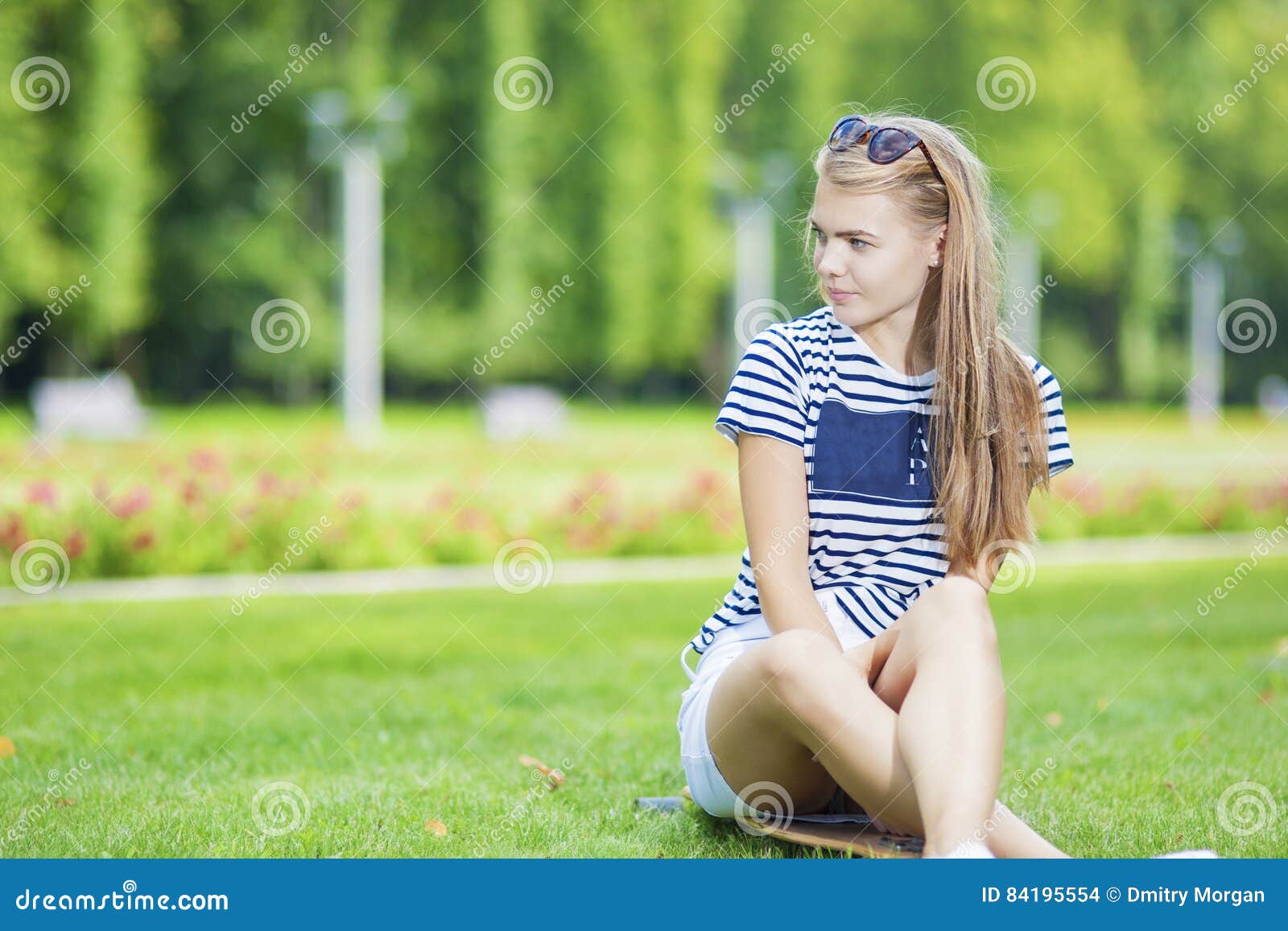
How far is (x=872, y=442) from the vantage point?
9.45 ft

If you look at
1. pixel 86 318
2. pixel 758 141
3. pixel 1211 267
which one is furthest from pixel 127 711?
pixel 1211 267

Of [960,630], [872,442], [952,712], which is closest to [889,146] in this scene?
[872,442]

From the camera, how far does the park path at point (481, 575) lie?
7.02 metres

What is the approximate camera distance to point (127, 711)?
4.57 m

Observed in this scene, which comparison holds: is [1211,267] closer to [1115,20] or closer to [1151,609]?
[1115,20]

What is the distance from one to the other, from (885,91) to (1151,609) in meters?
22.3

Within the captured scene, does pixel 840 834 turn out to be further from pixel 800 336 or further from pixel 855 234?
pixel 855 234

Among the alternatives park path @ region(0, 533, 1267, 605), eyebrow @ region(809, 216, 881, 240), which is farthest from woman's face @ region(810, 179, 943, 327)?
park path @ region(0, 533, 1267, 605)

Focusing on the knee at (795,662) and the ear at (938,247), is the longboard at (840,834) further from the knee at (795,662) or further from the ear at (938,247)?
the ear at (938,247)

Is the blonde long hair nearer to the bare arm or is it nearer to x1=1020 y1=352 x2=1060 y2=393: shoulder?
x1=1020 y1=352 x2=1060 y2=393: shoulder

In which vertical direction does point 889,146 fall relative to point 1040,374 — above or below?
above

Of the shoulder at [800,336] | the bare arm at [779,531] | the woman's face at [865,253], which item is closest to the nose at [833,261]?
the woman's face at [865,253]

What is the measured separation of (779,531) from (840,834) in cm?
63

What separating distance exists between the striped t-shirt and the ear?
0.22 m
